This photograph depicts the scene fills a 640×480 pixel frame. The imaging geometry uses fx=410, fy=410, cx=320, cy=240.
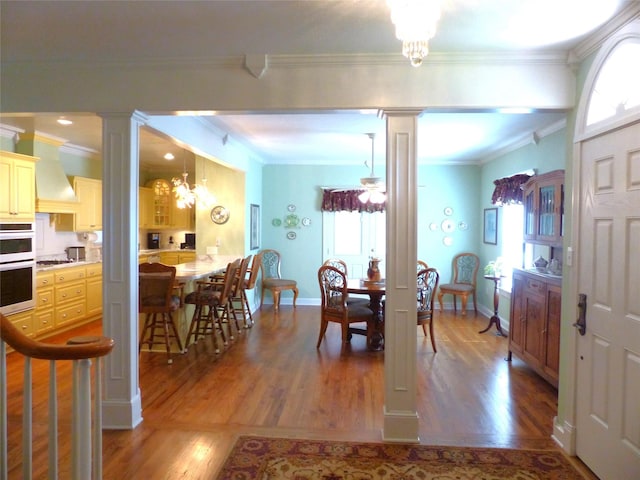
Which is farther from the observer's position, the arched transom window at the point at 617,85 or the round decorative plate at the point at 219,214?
the round decorative plate at the point at 219,214

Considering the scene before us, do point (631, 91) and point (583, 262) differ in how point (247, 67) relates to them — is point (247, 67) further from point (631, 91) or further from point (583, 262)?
point (583, 262)

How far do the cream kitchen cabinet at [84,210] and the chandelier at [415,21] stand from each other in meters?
5.87

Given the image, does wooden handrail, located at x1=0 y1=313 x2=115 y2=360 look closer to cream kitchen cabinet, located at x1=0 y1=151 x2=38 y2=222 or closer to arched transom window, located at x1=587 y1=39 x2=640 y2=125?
arched transom window, located at x1=587 y1=39 x2=640 y2=125

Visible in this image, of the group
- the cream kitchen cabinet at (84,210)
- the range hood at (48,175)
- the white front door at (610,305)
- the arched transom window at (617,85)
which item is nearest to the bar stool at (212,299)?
the range hood at (48,175)

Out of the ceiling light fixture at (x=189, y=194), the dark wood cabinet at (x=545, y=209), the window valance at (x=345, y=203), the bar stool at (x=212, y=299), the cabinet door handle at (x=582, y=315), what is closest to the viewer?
→ the cabinet door handle at (x=582, y=315)

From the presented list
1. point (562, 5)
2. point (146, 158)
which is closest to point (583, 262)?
point (562, 5)

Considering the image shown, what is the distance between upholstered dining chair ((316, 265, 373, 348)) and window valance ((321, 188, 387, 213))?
8.83 feet

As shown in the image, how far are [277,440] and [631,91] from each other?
2.99m

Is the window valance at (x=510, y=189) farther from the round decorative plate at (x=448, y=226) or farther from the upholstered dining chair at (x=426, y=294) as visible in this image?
the upholstered dining chair at (x=426, y=294)

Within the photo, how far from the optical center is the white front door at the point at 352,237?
24.6 feet

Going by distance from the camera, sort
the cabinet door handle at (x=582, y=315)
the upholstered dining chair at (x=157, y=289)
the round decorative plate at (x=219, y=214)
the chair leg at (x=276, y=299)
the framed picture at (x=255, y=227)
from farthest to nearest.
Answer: the chair leg at (x=276, y=299)
the framed picture at (x=255, y=227)
the round decorative plate at (x=219, y=214)
the upholstered dining chair at (x=157, y=289)
the cabinet door handle at (x=582, y=315)

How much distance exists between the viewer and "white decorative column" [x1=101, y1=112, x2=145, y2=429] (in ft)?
9.78

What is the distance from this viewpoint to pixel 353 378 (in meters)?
3.96

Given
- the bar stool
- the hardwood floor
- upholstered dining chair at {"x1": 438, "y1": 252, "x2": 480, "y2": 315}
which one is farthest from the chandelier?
upholstered dining chair at {"x1": 438, "y1": 252, "x2": 480, "y2": 315}
